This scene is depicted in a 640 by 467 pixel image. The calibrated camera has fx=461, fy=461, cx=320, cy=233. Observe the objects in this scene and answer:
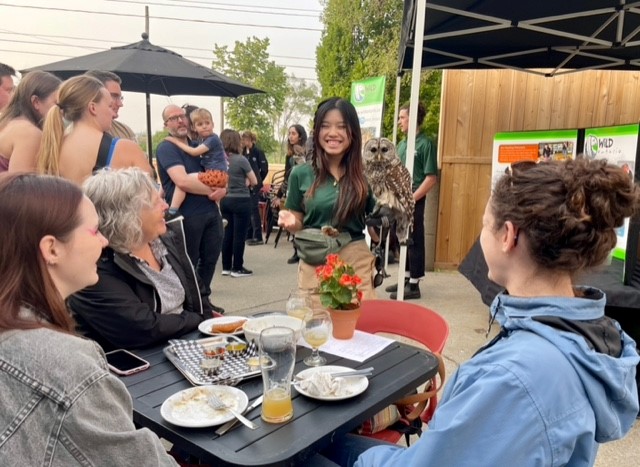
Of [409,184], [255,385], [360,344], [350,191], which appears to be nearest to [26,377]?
[255,385]

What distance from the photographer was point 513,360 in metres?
0.90

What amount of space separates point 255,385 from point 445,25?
164 inches

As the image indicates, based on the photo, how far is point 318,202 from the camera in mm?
2652

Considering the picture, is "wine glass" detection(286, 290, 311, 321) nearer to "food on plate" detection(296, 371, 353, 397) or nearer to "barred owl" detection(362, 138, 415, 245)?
"food on plate" detection(296, 371, 353, 397)

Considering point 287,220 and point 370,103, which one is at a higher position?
point 370,103

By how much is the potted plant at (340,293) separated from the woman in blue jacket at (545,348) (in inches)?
29.3

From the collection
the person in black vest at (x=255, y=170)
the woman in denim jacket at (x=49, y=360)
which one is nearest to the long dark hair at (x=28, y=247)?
the woman in denim jacket at (x=49, y=360)

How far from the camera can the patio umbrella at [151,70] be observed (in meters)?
4.70

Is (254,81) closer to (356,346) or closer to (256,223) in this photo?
(256,223)

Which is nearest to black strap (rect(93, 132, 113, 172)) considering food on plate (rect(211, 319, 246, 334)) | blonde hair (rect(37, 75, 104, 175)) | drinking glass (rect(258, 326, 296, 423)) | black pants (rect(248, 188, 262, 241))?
blonde hair (rect(37, 75, 104, 175))

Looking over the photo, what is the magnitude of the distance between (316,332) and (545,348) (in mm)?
938

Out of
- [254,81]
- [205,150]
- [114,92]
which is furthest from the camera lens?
[254,81]

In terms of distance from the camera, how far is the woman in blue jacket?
872mm

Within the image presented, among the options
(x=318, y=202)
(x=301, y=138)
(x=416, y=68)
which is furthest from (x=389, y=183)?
(x=301, y=138)
